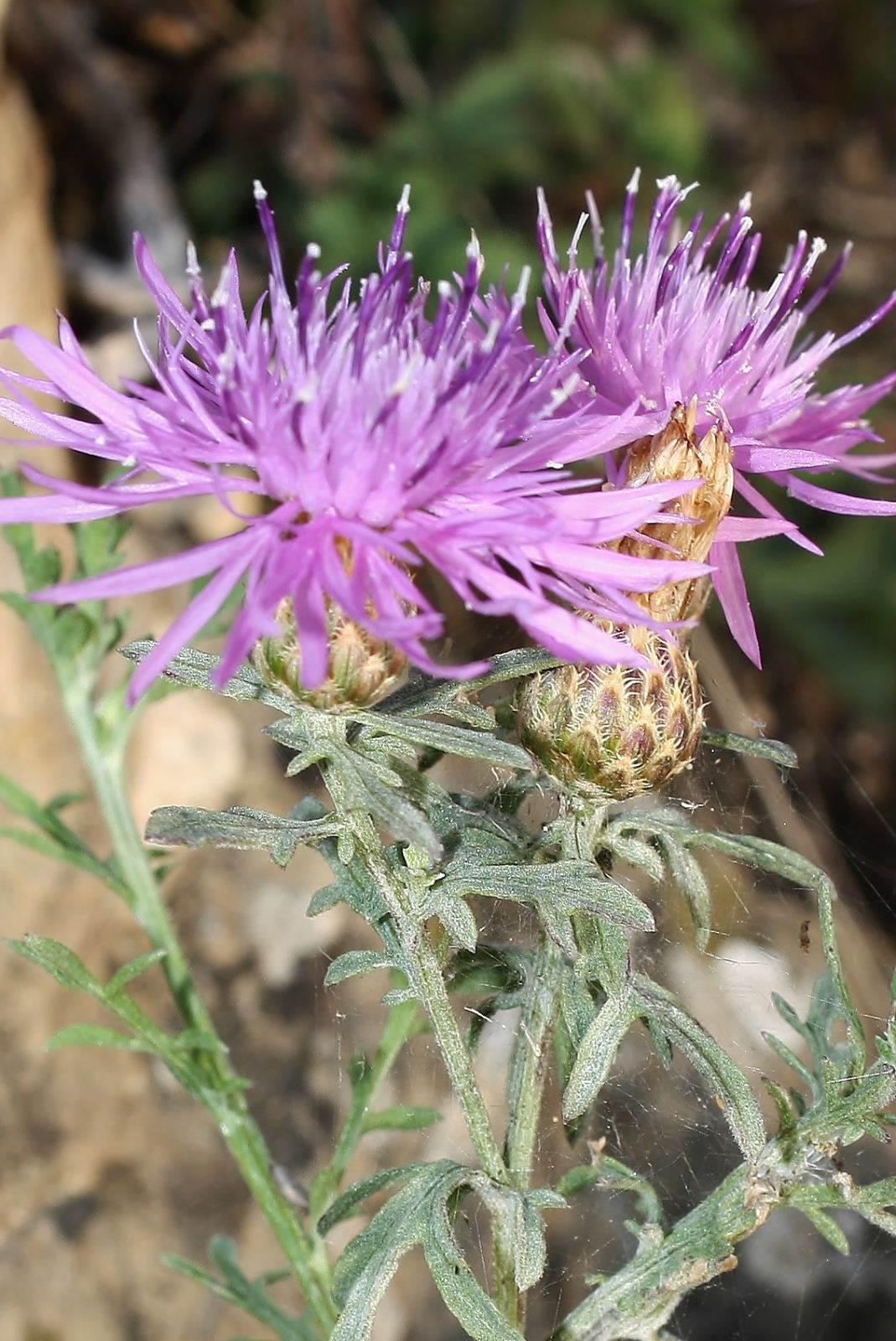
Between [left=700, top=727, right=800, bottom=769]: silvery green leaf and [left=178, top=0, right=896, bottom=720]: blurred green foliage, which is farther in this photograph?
[left=178, top=0, right=896, bottom=720]: blurred green foliage

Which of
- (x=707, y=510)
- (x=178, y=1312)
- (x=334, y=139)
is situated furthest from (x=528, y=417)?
(x=334, y=139)

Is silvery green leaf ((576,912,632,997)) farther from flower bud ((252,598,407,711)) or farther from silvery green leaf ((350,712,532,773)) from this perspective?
flower bud ((252,598,407,711))

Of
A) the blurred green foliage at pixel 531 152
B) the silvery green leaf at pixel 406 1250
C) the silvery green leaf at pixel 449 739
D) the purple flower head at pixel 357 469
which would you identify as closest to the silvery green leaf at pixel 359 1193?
the silvery green leaf at pixel 406 1250

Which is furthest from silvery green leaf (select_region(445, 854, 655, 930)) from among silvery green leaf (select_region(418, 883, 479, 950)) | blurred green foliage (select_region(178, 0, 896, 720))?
blurred green foliage (select_region(178, 0, 896, 720))

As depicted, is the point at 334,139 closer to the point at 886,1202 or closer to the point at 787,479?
the point at 787,479

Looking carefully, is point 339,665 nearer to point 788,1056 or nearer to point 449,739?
point 449,739

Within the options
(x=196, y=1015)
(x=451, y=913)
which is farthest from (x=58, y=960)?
(x=451, y=913)

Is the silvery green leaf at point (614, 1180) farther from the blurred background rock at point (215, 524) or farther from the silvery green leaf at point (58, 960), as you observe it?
the silvery green leaf at point (58, 960)
